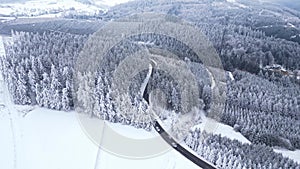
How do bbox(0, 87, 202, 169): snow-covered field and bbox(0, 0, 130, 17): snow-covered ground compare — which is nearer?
bbox(0, 87, 202, 169): snow-covered field

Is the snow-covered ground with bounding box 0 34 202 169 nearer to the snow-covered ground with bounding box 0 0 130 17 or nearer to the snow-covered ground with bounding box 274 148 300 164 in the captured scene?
the snow-covered ground with bounding box 274 148 300 164

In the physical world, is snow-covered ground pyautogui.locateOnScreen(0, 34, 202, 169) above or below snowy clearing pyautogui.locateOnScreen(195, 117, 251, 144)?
below

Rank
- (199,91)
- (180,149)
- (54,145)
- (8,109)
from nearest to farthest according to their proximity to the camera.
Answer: (180,149) < (54,145) < (8,109) < (199,91)

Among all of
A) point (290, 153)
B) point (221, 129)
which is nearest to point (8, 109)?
point (221, 129)

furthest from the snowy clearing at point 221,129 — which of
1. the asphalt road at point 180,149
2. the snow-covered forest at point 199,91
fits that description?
the asphalt road at point 180,149

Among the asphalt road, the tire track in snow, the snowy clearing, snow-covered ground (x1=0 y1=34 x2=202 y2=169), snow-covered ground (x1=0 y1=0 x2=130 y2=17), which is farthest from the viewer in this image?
snow-covered ground (x1=0 y1=0 x2=130 y2=17)

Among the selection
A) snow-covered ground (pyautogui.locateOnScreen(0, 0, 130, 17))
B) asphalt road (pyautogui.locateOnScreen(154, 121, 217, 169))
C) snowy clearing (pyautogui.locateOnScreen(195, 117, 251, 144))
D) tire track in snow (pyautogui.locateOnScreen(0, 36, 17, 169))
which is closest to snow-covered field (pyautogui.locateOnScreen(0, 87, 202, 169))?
tire track in snow (pyautogui.locateOnScreen(0, 36, 17, 169))

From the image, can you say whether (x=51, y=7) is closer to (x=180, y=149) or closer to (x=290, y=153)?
(x=180, y=149)

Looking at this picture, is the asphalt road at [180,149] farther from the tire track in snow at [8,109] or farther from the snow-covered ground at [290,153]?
the tire track in snow at [8,109]

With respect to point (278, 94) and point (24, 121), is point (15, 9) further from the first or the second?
point (278, 94)

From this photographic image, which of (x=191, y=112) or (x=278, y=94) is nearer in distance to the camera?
(x=191, y=112)

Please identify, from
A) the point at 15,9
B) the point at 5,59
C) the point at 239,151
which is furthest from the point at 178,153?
the point at 15,9
